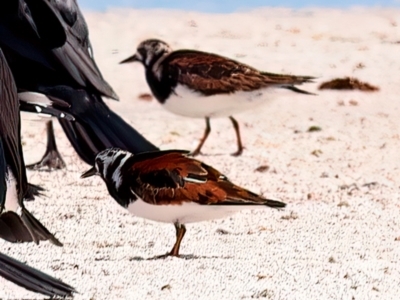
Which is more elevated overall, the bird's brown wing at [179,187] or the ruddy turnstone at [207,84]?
the bird's brown wing at [179,187]

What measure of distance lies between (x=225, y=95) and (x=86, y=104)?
3.19 m

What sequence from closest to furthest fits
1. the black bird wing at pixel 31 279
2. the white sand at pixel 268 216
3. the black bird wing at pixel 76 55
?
1. the black bird wing at pixel 31 279
2. the white sand at pixel 268 216
3. the black bird wing at pixel 76 55

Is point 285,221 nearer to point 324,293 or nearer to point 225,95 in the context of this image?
point 324,293

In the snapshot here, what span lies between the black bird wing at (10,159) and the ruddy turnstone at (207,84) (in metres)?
3.73

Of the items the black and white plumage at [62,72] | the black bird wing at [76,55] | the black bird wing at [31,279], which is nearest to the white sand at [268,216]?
the black bird wing at [31,279]

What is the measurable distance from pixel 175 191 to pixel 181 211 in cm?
9

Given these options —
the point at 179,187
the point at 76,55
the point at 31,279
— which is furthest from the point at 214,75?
the point at 31,279

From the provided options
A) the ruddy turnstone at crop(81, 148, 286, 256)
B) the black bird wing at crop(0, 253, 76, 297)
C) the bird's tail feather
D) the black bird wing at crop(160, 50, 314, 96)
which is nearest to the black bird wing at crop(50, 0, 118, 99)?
the bird's tail feather

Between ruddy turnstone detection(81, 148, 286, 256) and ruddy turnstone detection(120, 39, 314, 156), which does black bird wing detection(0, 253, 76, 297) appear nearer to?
ruddy turnstone detection(81, 148, 286, 256)

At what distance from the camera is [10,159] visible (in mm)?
3271

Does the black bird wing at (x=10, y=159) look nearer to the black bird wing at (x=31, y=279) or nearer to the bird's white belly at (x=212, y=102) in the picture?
the black bird wing at (x=31, y=279)

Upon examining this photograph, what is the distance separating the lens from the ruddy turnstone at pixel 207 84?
7.23 metres

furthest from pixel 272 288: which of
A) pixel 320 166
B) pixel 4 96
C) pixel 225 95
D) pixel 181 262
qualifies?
pixel 225 95

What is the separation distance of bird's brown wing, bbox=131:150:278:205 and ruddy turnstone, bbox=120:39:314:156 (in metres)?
3.27
